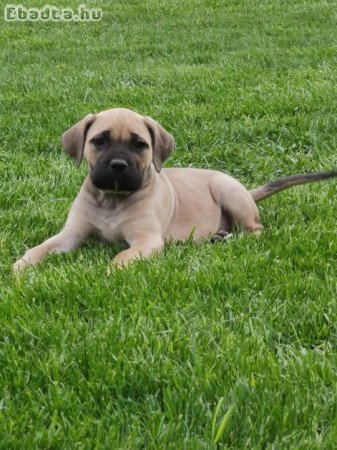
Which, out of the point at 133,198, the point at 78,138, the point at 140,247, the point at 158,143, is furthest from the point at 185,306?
the point at 78,138

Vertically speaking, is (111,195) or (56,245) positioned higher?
(111,195)

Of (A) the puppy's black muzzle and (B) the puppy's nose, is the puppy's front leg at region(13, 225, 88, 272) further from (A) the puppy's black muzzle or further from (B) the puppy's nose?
(B) the puppy's nose

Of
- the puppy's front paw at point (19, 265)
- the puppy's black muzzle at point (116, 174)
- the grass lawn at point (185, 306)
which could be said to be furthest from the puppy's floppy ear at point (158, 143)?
the puppy's front paw at point (19, 265)

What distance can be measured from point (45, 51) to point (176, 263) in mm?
9098

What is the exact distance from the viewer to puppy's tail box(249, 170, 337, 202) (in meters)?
5.42

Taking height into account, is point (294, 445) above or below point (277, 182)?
above

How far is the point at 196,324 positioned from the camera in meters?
3.27

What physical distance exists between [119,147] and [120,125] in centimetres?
17

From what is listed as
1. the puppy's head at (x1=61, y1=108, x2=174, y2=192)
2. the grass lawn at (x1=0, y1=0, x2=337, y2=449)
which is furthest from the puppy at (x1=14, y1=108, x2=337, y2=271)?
the grass lawn at (x1=0, y1=0, x2=337, y2=449)

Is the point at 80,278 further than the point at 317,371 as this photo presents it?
Yes

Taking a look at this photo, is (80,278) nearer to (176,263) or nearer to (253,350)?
(176,263)

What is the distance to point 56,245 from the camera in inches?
186

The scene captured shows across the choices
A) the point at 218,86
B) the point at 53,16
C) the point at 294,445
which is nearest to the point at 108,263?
the point at 294,445

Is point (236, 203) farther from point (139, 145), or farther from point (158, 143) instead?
point (139, 145)
